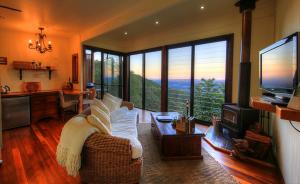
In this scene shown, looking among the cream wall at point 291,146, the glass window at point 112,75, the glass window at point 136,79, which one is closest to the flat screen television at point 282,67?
the cream wall at point 291,146

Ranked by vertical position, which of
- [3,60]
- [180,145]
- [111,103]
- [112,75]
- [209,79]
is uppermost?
[3,60]

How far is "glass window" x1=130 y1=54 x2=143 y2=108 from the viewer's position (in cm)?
650

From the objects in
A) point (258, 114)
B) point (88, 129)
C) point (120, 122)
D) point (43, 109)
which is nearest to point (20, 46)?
point (43, 109)

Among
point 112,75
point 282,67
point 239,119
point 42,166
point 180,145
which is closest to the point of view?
point 282,67

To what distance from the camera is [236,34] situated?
393 cm

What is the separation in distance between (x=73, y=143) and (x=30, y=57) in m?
4.55

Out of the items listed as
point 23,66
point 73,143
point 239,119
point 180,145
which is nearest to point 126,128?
point 180,145

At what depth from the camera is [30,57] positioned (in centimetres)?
502

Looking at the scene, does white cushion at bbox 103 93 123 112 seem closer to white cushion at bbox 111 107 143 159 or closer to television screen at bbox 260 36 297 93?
white cushion at bbox 111 107 143 159

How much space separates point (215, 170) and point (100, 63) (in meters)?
5.12

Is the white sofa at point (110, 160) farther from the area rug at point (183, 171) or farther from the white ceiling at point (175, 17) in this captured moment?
the white ceiling at point (175, 17)

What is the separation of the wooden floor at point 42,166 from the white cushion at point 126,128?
0.83 metres

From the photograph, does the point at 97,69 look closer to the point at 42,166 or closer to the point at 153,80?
the point at 153,80

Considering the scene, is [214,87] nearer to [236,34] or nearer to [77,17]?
[236,34]
